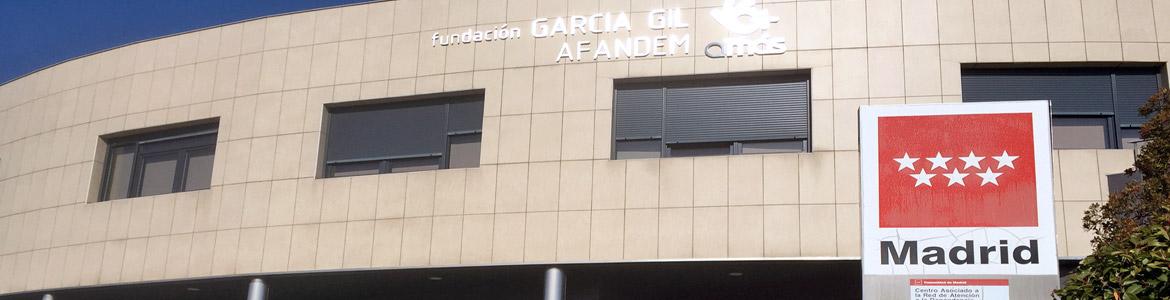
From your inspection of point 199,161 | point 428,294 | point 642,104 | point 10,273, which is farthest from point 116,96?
point 642,104

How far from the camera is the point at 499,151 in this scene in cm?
2308

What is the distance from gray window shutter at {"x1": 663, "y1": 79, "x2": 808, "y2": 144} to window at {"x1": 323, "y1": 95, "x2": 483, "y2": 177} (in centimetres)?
373

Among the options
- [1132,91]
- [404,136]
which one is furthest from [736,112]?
[1132,91]

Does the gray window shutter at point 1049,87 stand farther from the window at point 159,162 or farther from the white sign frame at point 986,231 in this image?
the window at point 159,162

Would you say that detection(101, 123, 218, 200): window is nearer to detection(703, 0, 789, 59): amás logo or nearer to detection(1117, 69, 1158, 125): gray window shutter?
detection(703, 0, 789, 59): amás logo

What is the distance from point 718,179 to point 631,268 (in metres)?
2.22

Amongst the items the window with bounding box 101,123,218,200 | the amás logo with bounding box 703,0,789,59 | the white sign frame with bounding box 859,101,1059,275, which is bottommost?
the white sign frame with bounding box 859,101,1059,275

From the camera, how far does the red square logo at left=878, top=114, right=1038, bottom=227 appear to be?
17.2 metres

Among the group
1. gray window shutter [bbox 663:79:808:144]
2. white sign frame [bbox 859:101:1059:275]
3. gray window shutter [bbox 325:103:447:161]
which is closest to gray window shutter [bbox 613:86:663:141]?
gray window shutter [bbox 663:79:808:144]

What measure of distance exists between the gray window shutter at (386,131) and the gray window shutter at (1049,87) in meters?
9.42

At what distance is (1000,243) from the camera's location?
16969 millimetres

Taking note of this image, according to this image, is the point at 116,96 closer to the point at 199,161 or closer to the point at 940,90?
the point at 199,161

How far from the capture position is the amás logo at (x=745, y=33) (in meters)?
22.3

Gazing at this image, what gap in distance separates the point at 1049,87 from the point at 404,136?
1141cm
